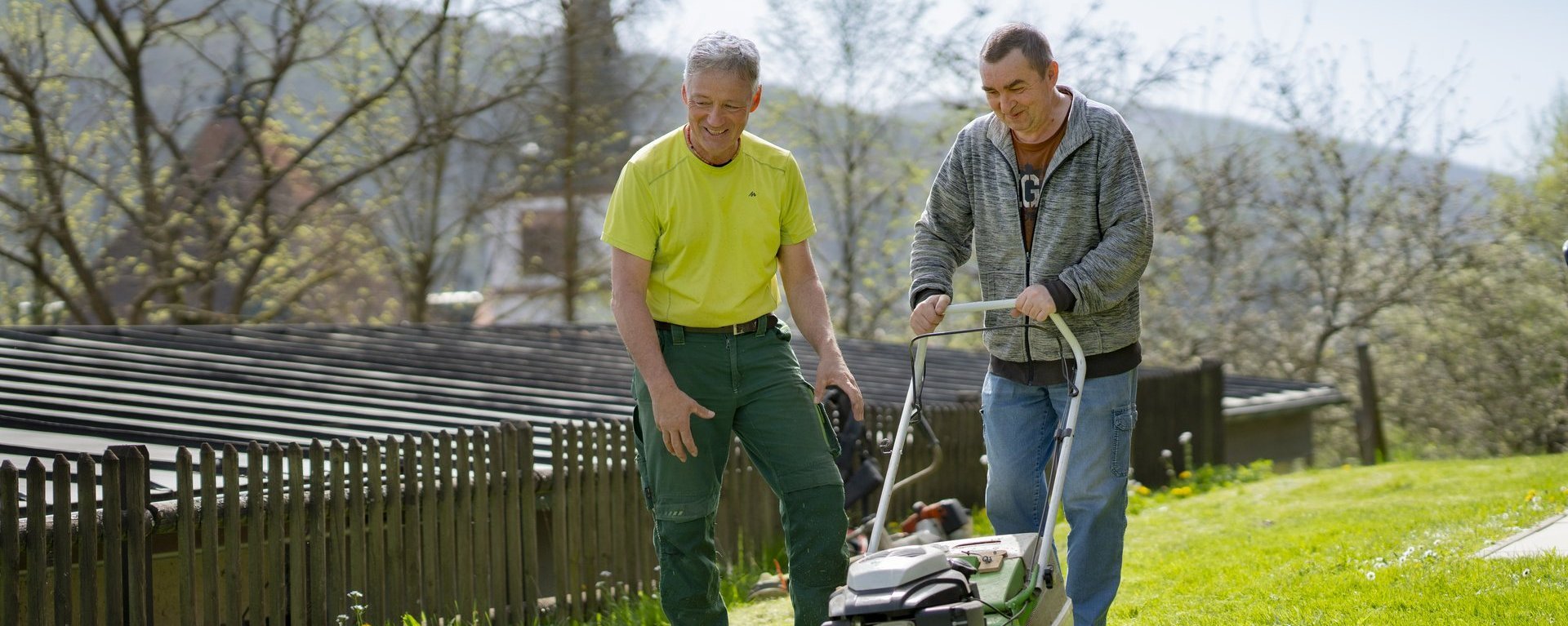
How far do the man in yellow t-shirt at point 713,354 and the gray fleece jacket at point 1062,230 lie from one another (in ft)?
1.49

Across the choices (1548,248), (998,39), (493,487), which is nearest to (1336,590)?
(998,39)

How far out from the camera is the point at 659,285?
12.0 ft

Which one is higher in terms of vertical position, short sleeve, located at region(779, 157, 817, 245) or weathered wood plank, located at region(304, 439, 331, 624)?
short sleeve, located at region(779, 157, 817, 245)

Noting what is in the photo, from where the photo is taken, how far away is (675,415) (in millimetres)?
3477

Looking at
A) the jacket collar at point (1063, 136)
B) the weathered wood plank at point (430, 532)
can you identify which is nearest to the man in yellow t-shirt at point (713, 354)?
the jacket collar at point (1063, 136)

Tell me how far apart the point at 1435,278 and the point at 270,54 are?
17176 millimetres

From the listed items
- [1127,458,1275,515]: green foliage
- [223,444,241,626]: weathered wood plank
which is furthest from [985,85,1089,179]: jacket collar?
[1127,458,1275,515]: green foliage

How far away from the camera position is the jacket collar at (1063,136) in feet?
11.9

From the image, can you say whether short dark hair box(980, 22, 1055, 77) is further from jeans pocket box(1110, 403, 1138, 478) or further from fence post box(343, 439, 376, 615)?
fence post box(343, 439, 376, 615)

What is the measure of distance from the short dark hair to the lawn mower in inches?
24.4

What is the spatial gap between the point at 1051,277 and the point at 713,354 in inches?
36.8

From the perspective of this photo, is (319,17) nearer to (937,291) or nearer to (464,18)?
(464,18)

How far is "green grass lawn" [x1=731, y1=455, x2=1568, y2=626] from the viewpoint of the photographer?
4266 millimetres

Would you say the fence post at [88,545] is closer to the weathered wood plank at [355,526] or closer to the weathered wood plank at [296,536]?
the weathered wood plank at [296,536]
